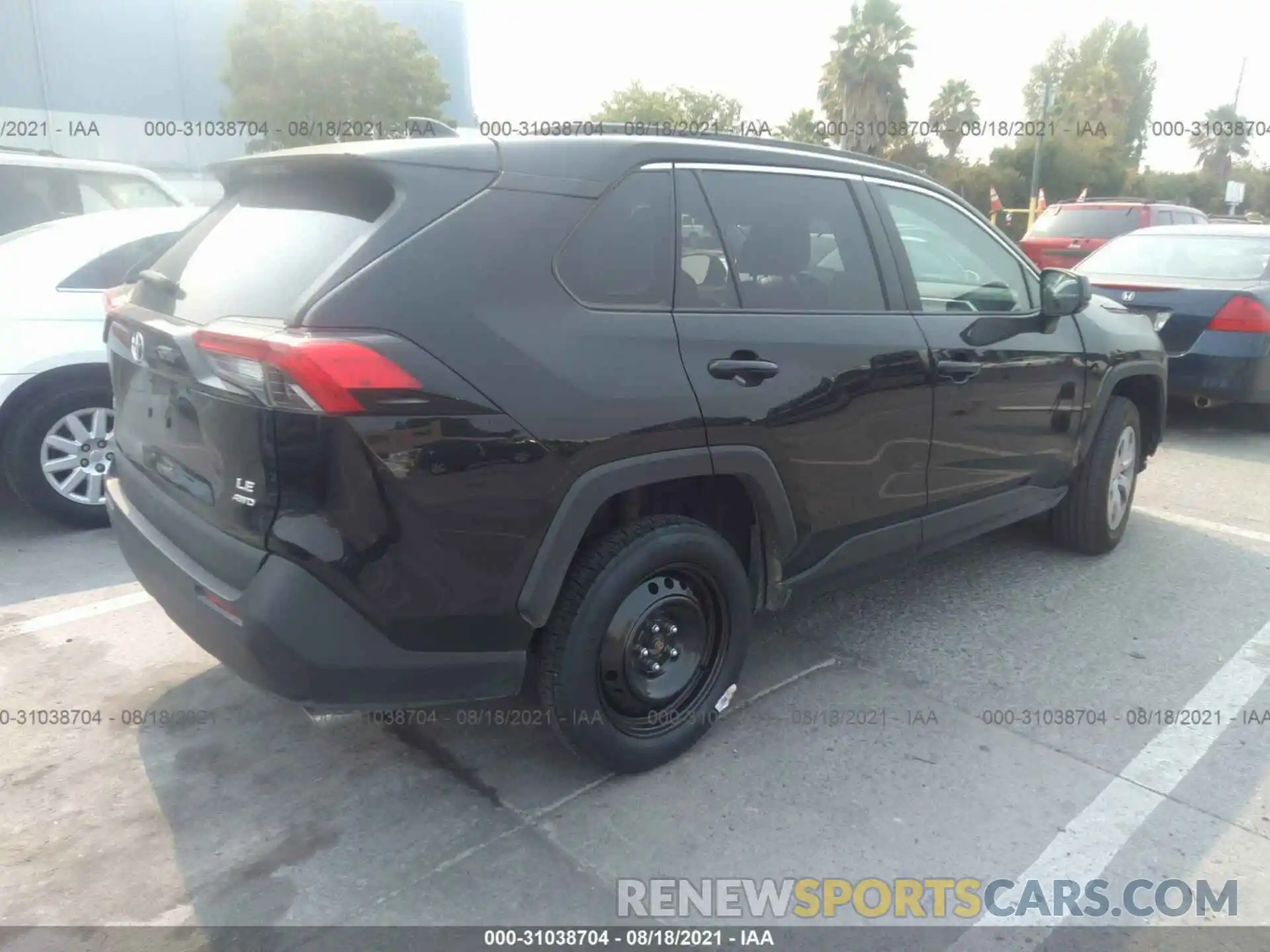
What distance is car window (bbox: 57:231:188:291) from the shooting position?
4.89 meters

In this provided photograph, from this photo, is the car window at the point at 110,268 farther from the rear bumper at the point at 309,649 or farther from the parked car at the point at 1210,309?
the parked car at the point at 1210,309

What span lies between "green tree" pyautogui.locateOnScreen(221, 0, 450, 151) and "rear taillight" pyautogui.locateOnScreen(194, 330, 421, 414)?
2979 cm

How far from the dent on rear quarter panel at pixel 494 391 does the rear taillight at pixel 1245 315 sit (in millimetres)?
6051

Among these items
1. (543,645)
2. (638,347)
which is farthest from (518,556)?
(638,347)

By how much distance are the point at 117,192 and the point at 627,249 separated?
5100 millimetres

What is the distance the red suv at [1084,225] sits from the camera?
1313 centimetres

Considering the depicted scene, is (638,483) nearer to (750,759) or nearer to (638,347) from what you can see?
(638,347)

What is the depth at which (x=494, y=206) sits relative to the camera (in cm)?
250

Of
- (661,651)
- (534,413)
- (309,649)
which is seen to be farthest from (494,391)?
(661,651)

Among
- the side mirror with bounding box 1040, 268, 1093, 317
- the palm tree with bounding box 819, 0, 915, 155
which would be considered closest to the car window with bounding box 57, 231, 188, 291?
the side mirror with bounding box 1040, 268, 1093, 317

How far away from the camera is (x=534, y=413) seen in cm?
244

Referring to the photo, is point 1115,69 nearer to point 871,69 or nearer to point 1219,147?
point 1219,147

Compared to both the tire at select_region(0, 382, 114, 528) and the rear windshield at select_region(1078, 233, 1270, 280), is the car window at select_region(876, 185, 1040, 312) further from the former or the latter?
the rear windshield at select_region(1078, 233, 1270, 280)

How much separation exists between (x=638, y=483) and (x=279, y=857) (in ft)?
4.63
